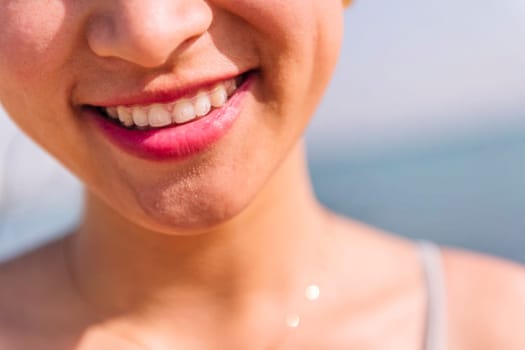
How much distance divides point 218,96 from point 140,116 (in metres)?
0.07

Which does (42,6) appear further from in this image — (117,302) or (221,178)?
(117,302)

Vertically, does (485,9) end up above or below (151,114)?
below

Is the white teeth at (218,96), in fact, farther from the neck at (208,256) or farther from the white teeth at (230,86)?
the neck at (208,256)

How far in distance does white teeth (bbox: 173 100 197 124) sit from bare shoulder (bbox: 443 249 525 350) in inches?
17.1

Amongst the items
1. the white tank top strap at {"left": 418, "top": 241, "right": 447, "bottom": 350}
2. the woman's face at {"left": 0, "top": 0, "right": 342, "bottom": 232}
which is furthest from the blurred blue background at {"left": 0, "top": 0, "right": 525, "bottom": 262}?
the woman's face at {"left": 0, "top": 0, "right": 342, "bottom": 232}

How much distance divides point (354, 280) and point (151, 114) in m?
0.40

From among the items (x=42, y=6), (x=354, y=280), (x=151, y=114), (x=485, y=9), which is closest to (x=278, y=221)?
(x=354, y=280)

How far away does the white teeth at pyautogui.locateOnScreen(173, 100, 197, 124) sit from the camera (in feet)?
2.44

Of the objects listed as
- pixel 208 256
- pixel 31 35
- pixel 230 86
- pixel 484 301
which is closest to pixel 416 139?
pixel 484 301

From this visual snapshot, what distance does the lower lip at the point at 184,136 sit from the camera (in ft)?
2.43

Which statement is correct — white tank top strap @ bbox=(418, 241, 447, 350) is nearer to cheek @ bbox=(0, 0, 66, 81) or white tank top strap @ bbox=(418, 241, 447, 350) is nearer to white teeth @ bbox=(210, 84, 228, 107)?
white teeth @ bbox=(210, 84, 228, 107)

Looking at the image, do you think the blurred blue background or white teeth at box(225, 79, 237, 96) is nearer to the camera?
white teeth at box(225, 79, 237, 96)

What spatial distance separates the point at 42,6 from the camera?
2.37 ft

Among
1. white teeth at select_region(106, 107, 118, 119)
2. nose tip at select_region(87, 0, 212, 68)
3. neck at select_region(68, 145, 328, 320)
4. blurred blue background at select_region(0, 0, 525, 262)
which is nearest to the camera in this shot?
nose tip at select_region(87, 0, 212, 68)
